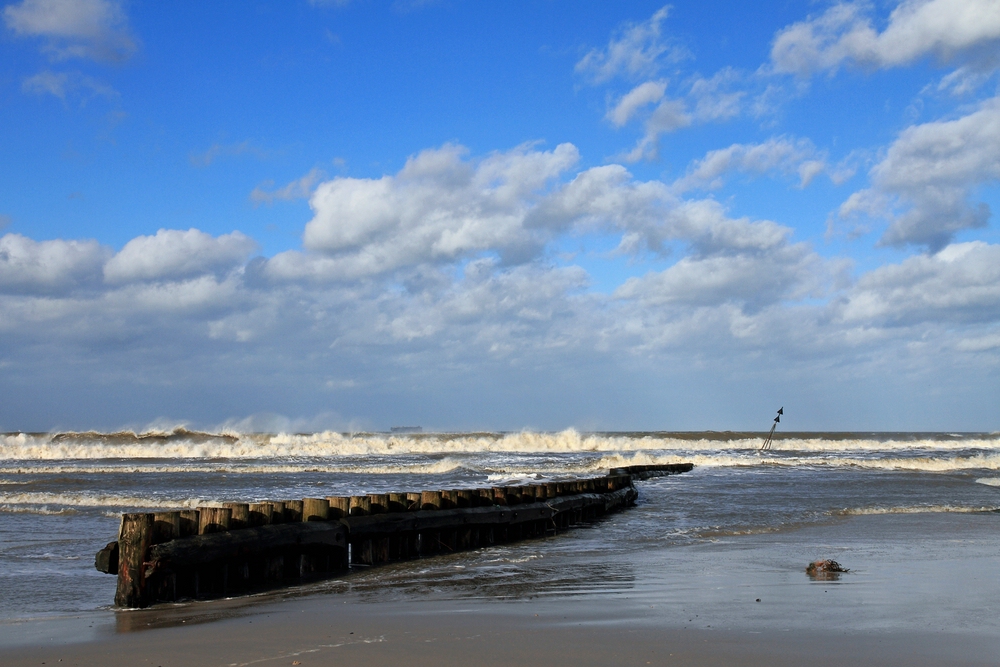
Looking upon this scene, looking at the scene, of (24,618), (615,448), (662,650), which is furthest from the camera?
(615,448)

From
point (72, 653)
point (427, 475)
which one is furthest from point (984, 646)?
point (427, 475)

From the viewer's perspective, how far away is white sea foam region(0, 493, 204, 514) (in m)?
17.0

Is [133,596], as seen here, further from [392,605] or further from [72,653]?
[392,605]

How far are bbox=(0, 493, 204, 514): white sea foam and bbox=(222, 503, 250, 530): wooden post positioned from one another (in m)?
9.24

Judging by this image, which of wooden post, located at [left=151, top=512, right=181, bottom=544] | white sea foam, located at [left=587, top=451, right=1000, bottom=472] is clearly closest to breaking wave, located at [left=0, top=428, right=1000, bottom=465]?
white sea foam, located at [left=587, top=451, right=1000, bottom=472]

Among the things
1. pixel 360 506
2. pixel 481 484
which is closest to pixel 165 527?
pixel 360 506

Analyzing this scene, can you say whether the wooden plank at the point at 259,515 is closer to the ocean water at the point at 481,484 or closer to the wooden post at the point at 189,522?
the wooden post at the point at 189,522

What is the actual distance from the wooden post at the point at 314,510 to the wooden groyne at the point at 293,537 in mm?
12

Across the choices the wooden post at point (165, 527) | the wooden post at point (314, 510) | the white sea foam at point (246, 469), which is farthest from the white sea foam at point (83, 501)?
the white sea foam at point (246, 469)

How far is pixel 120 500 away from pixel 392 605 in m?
13.2

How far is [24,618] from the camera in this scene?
7082 mm

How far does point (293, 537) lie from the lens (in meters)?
8.84

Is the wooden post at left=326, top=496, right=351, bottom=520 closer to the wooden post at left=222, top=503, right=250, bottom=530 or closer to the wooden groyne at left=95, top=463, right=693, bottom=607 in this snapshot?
the wooden groyne at left=95, top=463, right=693, bottom=607

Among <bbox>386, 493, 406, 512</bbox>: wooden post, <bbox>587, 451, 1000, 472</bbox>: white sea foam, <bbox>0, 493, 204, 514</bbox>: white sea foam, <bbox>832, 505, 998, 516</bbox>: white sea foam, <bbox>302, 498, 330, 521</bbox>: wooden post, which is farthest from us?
<bbox>587, 451, 1000, 472</bbox>: white sea foam
